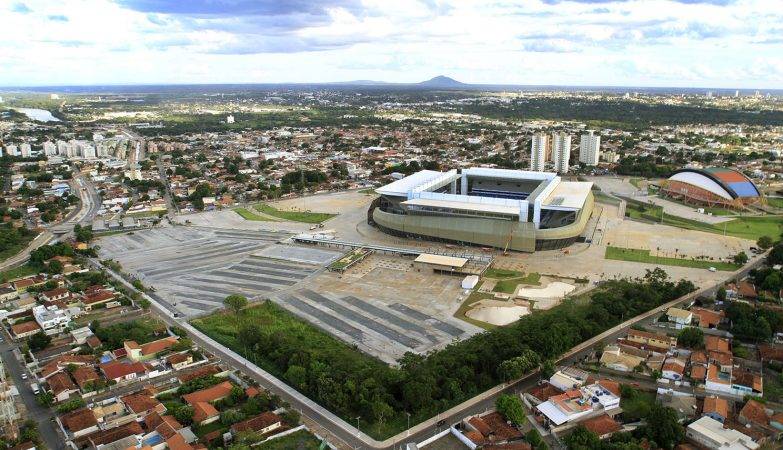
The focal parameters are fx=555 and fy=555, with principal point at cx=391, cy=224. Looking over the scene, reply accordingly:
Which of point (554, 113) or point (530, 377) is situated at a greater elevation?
point (554, 113)

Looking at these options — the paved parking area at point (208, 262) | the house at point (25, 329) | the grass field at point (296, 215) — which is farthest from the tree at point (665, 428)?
the grass field at point (296, 215)

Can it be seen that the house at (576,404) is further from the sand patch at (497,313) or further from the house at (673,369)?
the sand patch at (497,313)

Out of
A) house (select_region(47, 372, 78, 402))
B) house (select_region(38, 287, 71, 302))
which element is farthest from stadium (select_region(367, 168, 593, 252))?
house (select_region(47, 372, 78, 402))

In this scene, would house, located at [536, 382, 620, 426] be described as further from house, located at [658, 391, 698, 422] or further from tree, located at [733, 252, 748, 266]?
tree, located at [733, 252, 748, 266]

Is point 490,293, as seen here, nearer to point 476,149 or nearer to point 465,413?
point 465,413

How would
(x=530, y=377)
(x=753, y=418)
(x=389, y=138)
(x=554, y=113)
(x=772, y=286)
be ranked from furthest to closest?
1. (x=554, y=113)
2. (x=389, y=138)
3. (x=772, y=286)
4. (x=530, y=377)
5. (x=753, y=418)

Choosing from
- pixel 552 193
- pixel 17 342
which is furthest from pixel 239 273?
pixel 552 193

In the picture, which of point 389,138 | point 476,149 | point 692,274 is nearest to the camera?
point 692,274
